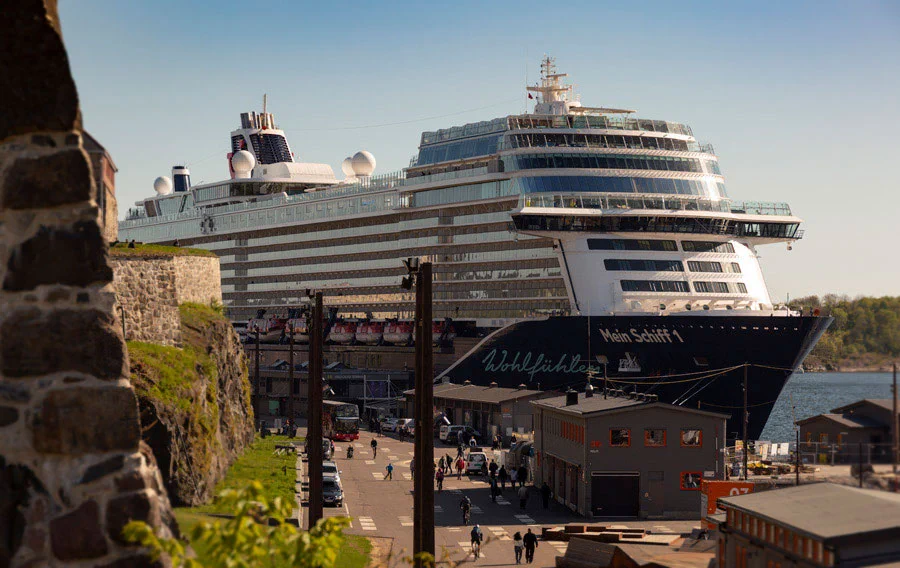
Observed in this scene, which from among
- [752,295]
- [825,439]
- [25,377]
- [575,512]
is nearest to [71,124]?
[25,377]

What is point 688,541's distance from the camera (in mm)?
34344

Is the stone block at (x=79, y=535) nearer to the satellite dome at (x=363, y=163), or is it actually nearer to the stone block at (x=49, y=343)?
the stone block at (x=49, y=343)

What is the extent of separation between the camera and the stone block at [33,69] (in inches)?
307

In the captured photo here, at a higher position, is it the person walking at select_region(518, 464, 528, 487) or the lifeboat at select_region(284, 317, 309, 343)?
the lifeboat at select_region(284, 317, 309, 343)

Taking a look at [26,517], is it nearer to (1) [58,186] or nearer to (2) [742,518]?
(1) [58,186]

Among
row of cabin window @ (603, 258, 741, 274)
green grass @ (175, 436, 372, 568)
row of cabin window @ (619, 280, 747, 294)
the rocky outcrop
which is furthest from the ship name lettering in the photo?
the rocky outcrop

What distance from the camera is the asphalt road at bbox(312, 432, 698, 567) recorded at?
125ft

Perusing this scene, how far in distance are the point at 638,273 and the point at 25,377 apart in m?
63.1

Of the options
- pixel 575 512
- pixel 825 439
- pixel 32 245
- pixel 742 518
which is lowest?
pixel 575 512

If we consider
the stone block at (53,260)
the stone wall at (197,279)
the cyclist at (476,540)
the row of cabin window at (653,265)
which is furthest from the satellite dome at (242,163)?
the stone block at (53,260)

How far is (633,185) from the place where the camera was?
239ft

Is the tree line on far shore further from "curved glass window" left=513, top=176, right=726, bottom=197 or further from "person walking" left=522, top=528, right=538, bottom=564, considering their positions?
"curved glass window" left=513, top=176, right=726, bottom=197

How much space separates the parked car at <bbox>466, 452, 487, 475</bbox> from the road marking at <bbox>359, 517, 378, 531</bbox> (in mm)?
15867

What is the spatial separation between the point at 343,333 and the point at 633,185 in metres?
33.7
